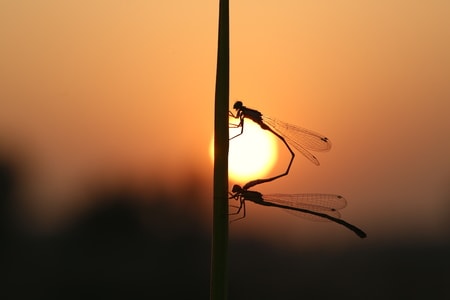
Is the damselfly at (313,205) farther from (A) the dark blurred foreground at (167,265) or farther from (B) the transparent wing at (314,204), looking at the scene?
(A) the dark blurred foreground at (167,265)

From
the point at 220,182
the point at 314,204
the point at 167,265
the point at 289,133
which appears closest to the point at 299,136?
the point at 289,133

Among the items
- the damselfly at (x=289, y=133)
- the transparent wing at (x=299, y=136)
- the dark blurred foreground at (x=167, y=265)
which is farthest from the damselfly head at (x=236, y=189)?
the dark blurred foreground at (x=167, y=265)

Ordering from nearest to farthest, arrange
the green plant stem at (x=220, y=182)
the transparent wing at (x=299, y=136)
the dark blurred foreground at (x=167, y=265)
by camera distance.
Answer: the green plant stem at (x=220, y=182)
the transparent wing at (x=299, y=136)
the dark blurred foreground at (x=167, y=265)

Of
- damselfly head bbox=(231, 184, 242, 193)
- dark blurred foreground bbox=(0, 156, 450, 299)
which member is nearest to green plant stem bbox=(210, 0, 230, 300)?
damselfly head bbox=(231, 184, 242, 193)

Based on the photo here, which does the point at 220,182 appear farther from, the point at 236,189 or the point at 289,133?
the point at 289,133

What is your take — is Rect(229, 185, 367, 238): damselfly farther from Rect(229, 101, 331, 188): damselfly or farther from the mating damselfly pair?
Rect(229, 101, 331, 188): damselfly

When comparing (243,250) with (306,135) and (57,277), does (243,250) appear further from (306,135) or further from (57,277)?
(306,135)
